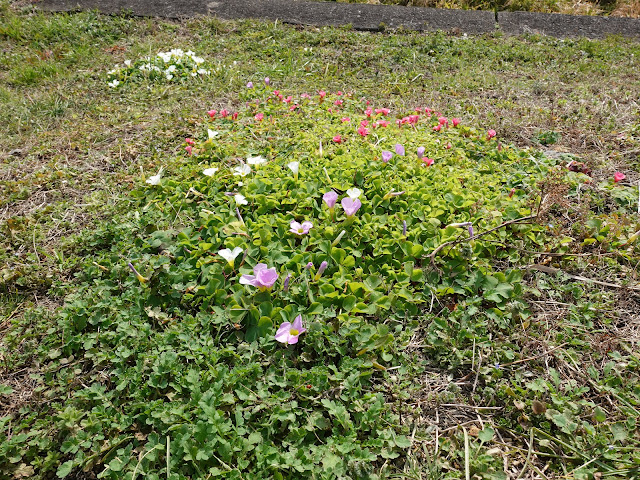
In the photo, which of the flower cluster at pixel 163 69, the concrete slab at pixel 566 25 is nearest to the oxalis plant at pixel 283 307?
the flower cluster at pixel 163 69

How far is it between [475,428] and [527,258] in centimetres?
104

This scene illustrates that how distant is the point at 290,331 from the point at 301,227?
619 mm

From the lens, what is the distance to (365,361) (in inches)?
77.2

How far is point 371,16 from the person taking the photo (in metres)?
6.04

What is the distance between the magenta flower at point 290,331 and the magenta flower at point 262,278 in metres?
0.21

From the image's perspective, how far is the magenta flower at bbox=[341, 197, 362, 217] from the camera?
2.42 metres

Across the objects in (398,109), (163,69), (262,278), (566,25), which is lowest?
(262,278)

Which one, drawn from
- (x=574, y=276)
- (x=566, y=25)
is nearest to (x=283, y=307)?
(x=574, y=276)

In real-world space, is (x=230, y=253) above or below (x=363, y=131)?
below

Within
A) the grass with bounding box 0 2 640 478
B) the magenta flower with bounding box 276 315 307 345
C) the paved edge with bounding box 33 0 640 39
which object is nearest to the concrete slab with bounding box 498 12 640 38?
the paved edge with bounding box 33 0 640 39

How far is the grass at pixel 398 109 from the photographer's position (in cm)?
179

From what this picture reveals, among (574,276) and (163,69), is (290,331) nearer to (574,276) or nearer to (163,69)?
(574,276)

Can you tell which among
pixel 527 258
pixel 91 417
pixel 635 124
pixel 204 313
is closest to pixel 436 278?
pixel 527 258

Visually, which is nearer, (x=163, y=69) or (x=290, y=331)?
(x=290, y=331)
